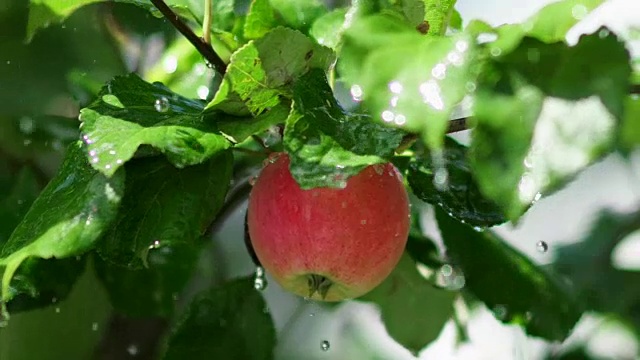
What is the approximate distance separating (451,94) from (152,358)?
459 mm

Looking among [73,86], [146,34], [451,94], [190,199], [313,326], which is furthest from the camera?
[313,326]

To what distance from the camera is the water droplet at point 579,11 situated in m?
0.30

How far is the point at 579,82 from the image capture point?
26 cm

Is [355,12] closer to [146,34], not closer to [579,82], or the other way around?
[579,82]

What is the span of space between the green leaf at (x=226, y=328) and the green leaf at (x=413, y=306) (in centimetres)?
8

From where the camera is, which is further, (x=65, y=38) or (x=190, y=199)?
(x=65, y=38)

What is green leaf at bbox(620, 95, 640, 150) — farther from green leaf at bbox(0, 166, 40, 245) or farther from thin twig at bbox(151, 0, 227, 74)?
green leaf at bbox(0, 166, 40, 245)

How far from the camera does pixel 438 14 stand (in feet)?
1.18

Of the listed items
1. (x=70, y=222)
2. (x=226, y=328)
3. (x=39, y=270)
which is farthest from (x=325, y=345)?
Result: (x=70, y=222)

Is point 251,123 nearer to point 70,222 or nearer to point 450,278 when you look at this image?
point 70,222

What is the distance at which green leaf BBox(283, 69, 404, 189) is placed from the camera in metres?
0.29

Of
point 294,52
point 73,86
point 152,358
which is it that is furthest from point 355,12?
point 152,358

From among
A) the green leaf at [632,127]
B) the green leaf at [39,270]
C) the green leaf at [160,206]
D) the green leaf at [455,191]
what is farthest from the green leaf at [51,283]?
the green leaf at [632,127]

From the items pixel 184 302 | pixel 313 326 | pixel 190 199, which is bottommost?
pixel 313 326
